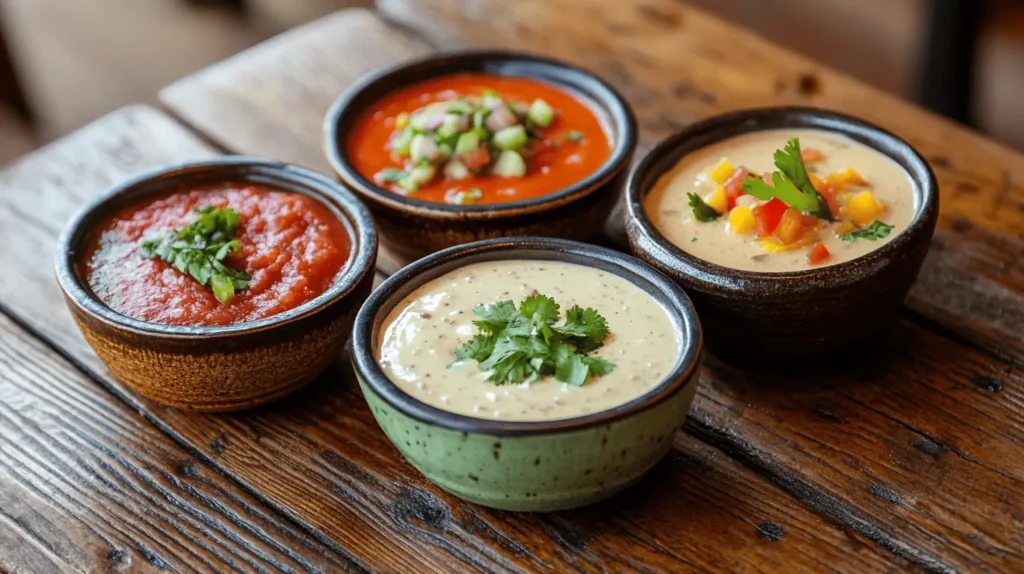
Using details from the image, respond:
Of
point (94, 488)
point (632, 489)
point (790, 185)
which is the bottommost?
point (94, 488)

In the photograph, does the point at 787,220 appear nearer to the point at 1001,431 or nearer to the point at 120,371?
the point at 1001,431

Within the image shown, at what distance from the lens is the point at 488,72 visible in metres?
3.24

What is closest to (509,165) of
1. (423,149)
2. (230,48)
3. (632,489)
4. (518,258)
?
(423,149)

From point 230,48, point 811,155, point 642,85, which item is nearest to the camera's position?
point 811,155

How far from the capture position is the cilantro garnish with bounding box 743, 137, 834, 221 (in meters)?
2.33

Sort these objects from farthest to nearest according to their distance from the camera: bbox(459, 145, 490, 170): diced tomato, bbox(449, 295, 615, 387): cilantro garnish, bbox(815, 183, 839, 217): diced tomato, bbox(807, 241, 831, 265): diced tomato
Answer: bbox(459, 145, 490, 170): diced tomato < bbox(815, 183, 839, 217): diced tomato < bbox(807, 241, 831, 265): diced tomato < bbox(449, 295, 615, 387): cilantro garnish

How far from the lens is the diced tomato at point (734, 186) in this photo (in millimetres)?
2463

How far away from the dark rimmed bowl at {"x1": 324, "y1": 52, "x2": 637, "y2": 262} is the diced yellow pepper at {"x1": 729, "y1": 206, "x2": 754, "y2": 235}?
35 cm

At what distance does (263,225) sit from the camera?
2.51 m

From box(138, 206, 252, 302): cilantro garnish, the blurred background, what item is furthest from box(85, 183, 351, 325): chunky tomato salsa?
the blurred background

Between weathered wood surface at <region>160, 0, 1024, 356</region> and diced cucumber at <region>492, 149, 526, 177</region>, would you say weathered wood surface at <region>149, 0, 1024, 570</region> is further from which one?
diced cucumber at <region>492, 149, 526, 177</region>

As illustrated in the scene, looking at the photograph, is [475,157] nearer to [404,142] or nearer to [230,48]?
[404,142]

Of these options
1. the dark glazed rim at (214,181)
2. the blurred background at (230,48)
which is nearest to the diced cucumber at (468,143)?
the dark glazed rim at (214,181)

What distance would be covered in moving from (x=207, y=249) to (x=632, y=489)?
101 cm
